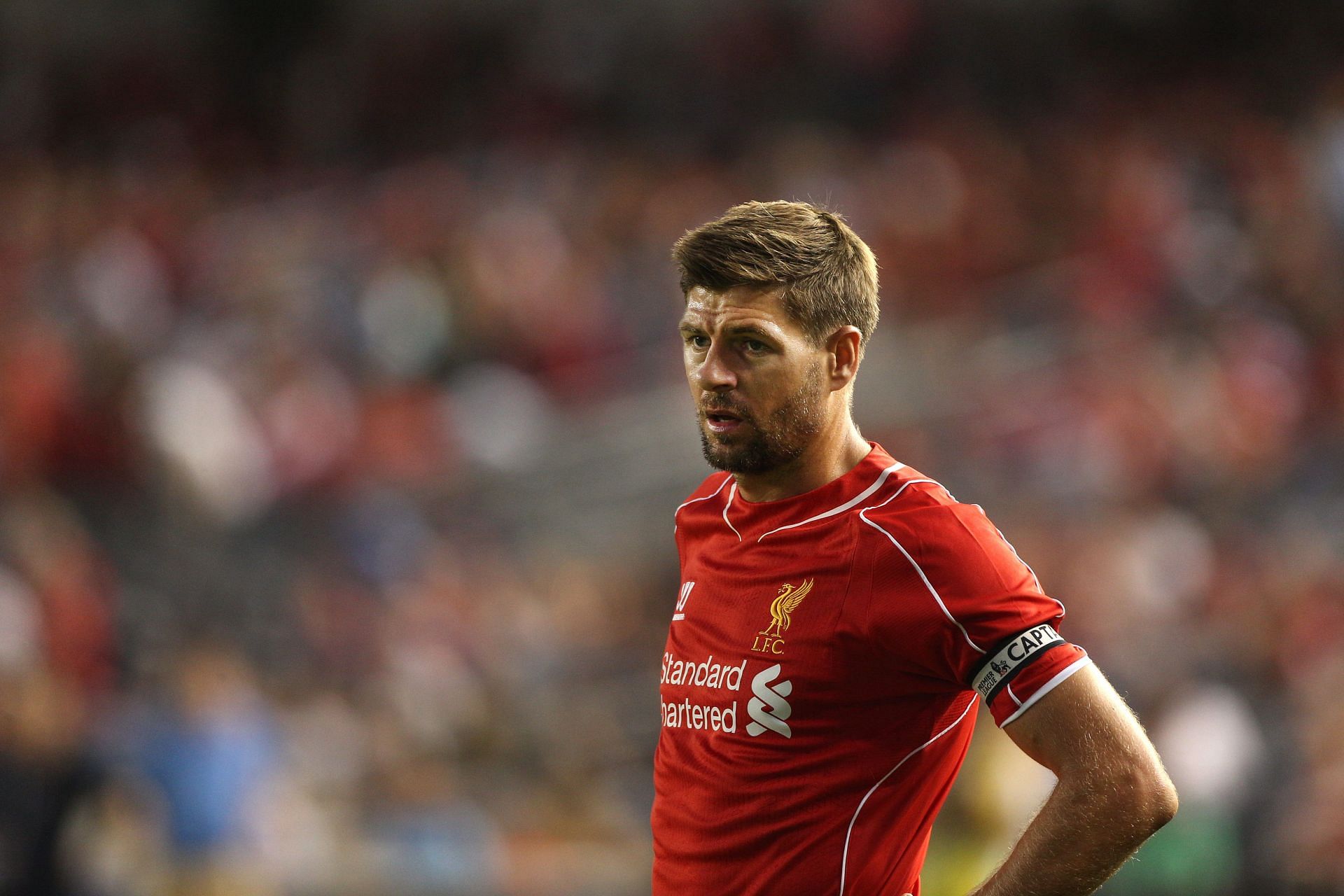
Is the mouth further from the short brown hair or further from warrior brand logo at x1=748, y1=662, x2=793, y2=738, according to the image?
warrior brand logo at x1=748, y1=662, x2=793, y2=738

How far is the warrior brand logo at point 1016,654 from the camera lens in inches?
99.5

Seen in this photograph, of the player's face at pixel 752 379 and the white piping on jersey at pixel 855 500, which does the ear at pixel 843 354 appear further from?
the white piping on jersey at pixel 855 500

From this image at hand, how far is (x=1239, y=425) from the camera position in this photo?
9.59 metres

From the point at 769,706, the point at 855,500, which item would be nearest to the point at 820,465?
the point at 855,500

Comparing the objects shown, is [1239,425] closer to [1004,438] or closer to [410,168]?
[1004,438]

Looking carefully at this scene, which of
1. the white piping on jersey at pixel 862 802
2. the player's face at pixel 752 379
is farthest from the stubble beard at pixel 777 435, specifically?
the white piping on jersey at pixel 862 802

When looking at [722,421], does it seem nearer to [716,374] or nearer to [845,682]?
[716,374]

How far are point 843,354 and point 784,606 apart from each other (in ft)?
1.59

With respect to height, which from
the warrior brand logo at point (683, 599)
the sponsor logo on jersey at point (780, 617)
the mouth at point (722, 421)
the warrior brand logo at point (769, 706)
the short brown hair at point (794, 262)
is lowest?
the warrior brand logo at point (769, 706)

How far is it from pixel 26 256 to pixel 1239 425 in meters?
9.24

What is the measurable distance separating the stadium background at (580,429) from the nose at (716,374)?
369 centimetres

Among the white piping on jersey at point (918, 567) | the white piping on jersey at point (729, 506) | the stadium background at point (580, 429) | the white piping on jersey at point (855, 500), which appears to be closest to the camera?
the white piping on jersey at point (918, 567)

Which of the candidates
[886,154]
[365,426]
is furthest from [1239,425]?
[365,426]

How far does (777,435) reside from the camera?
2.87 m
